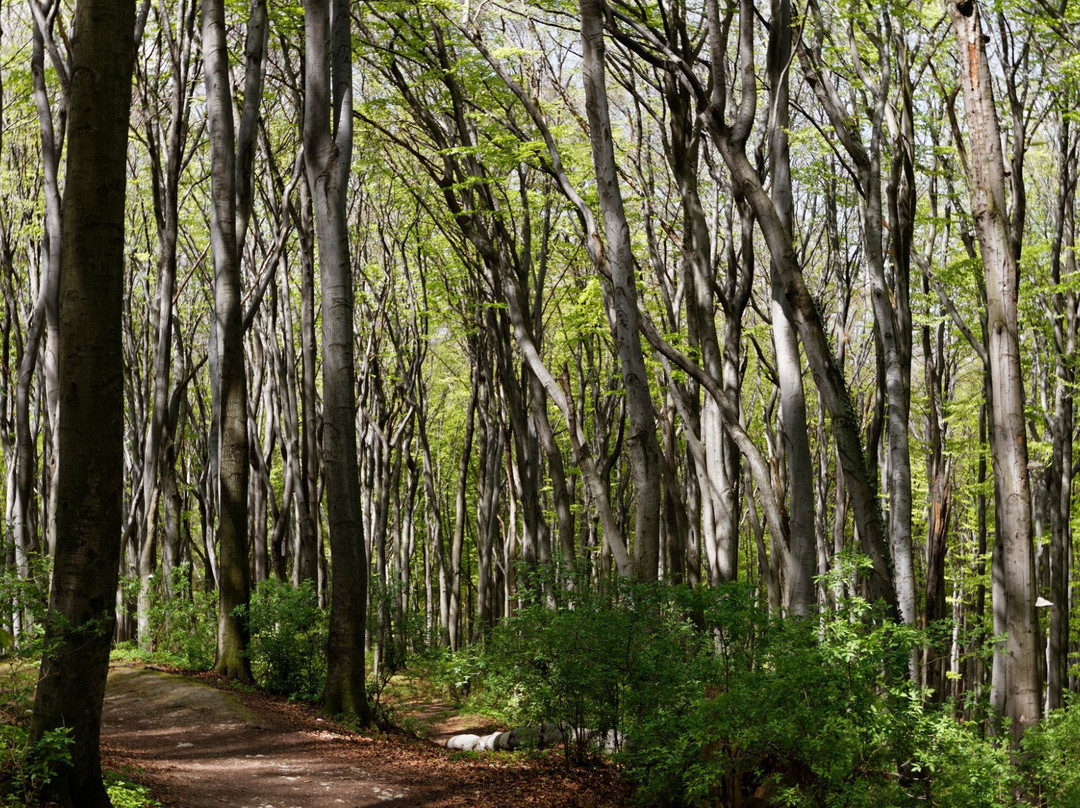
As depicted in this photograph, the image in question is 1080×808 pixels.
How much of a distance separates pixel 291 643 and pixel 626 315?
5.71 metres

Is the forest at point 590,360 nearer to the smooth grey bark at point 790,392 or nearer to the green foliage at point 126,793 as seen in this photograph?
the smooth grey bark at point 790,392

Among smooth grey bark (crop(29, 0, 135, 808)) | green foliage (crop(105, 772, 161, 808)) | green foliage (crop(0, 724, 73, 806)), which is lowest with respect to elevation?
green foliage (crop(105, 772, 161, 808))

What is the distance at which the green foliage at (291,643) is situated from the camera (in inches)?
437

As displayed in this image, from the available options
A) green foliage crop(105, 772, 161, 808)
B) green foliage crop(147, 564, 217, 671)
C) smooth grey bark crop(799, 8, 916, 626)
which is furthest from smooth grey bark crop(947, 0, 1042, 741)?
green foliage crop(147, 564, 217, 671)

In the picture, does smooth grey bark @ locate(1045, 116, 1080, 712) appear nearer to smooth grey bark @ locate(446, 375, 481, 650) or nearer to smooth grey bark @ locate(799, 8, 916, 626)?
smooth grey bark @ locate(799, 8, 916, 626)

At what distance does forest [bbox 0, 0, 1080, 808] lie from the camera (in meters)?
5.48

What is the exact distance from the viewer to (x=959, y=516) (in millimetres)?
32281

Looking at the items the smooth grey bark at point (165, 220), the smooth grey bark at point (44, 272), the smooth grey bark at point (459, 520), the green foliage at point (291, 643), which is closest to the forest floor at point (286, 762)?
the green foliage at point (291, 643)

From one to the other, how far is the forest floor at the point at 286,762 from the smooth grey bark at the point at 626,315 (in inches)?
89.8

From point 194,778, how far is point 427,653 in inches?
184

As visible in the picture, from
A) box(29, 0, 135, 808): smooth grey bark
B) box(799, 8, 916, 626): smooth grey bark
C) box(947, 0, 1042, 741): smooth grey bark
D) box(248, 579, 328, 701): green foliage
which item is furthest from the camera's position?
box(248, 579, 328, 701): green foliage

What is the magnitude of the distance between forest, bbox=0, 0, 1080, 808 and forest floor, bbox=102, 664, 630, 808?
48 cm

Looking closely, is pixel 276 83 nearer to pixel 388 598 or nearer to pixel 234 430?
pixel 234 430

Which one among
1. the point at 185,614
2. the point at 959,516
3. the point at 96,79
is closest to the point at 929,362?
the point at 185,614
